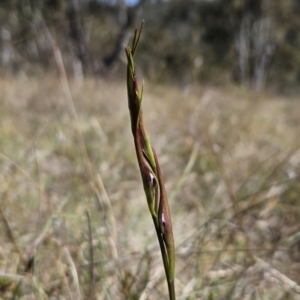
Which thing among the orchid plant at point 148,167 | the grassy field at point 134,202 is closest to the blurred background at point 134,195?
the grassy field at point 134,202

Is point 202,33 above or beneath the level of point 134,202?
above

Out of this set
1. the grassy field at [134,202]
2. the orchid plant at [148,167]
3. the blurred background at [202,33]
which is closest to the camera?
the orchid plant at [148,167]

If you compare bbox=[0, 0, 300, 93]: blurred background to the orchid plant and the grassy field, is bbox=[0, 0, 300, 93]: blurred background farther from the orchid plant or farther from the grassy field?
the orchid plant

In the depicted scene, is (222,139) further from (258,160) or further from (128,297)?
(128,297)

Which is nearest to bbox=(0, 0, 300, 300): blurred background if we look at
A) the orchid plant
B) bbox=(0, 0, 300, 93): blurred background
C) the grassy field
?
the grassy field

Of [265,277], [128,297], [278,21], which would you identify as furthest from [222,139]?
[278,21]

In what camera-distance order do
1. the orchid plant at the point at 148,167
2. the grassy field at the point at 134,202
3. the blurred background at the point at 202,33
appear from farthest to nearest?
the blurred background at the point at 202,33, the grassy field at the point at 134,202, the orchid plant at the point at 148,167

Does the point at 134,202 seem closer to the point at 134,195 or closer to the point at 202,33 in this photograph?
the point at 134,195

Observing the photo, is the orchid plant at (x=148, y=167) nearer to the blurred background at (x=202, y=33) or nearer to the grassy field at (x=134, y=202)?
the grassy field at (x=134, y=202)

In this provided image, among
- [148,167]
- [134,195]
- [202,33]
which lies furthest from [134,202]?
[202,33]
